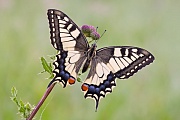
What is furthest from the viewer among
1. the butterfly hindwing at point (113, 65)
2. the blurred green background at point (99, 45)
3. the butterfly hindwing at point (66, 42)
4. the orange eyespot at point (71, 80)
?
the blurred green background at point (99, 45)

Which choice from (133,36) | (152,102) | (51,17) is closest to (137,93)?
(152,102)

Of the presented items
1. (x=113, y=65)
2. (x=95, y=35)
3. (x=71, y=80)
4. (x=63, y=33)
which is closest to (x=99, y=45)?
A: (x=113, y=65)

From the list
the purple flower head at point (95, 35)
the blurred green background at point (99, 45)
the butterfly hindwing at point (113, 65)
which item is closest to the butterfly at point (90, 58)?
the butterfly hindwing at point (113, 65)

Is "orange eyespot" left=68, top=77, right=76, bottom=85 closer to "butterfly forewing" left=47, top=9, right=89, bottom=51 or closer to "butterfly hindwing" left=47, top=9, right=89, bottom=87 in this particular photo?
"butterfly hindwing" left=47, top=9, right=89, bottom=87

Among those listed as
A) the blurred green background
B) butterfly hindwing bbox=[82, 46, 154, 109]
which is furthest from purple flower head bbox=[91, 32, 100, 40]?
the blurred green background

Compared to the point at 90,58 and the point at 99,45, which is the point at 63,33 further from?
the point at 99,45

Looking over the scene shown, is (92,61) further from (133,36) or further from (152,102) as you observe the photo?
(133,36)

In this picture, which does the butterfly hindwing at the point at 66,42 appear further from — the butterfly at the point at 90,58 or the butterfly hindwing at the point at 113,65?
the butterfly hindwing at the point at 113,65
